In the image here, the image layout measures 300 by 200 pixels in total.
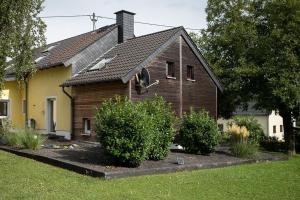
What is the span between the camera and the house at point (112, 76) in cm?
2038

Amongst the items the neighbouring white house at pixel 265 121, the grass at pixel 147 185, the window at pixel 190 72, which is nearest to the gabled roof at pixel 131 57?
the window at pixel 190 72

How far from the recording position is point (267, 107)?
946 inches

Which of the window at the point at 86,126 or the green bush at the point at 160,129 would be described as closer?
the green bush at the point at 160,129

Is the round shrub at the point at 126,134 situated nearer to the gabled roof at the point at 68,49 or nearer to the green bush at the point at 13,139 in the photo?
the green bush at the point at 13,139

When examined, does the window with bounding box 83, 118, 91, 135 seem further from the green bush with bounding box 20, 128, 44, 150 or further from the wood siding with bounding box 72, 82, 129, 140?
the green bush with bounding box 20, 128, 44, 150

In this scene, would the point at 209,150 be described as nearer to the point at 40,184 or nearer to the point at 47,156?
the point at 47,156

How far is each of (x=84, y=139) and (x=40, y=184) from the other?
1047cm

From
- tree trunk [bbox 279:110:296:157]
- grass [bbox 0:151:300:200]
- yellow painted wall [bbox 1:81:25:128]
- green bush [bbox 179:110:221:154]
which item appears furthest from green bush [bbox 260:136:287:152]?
yellow painted wall [bbox 1:81:25:128]

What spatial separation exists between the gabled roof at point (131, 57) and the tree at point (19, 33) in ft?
14.2

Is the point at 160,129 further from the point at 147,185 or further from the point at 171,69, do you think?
the point at 171,69

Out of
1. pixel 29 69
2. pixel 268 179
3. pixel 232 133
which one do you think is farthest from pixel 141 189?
pixel 232 133

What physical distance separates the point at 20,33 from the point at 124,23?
10285 mm

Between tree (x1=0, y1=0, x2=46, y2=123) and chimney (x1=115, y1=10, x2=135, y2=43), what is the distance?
9.34 metres

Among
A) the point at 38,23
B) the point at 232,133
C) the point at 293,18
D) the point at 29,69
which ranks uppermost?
the point at 293,18
